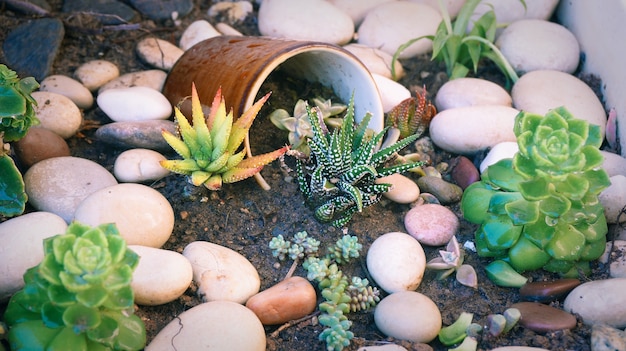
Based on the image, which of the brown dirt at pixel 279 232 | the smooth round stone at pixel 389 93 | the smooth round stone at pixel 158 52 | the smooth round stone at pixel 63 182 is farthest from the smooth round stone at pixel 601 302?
the smooth round stone at pixel 158 52

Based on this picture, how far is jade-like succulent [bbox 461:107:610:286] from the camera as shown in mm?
1933

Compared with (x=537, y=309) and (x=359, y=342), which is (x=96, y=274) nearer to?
(x=359, y=342)

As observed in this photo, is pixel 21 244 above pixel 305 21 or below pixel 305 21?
below

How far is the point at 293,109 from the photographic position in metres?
2.77

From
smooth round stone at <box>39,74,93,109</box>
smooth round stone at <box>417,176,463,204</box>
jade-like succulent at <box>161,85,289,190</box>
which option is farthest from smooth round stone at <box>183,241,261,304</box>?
smooth round stone at <box>39,74,93,109</box>

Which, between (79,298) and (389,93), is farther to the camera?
(389,93)

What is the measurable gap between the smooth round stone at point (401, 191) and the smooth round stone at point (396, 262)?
244 mm

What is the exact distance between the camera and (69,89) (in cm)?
273

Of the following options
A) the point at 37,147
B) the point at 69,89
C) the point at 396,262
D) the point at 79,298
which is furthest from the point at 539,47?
the point at 79,298

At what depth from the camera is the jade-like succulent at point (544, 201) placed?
1933 millimetres

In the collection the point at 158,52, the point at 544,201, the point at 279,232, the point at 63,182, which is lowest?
the point at 279,232

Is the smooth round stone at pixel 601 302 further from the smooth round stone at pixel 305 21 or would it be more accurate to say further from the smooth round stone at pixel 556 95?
the smooth round stone at pixel 305 21

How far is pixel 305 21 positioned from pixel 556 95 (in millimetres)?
1257

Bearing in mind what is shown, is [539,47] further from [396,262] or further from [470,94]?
[396,262]
